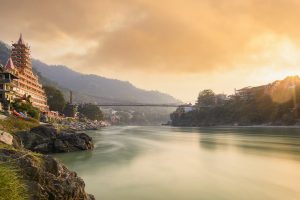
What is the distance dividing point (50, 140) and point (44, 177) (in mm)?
27049

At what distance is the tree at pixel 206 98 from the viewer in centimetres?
18675

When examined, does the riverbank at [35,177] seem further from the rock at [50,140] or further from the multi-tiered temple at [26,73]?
the multi-tiered temple at [26,73]

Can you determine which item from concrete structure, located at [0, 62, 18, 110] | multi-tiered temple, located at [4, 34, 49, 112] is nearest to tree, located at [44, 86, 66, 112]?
multi-tiered temple, located at [4, 34, 49, 112]

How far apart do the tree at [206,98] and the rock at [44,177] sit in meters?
179

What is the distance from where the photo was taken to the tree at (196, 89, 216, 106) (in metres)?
187

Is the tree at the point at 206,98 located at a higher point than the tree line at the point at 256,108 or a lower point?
higher

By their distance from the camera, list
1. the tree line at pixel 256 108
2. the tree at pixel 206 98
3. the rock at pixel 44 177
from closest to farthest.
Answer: the rock at pixel 44 177, the tree line at pixel 256 108, the tree at pixel 206 98

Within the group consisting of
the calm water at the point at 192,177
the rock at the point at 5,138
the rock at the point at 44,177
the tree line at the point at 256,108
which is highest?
the tree line at the point at 256,108

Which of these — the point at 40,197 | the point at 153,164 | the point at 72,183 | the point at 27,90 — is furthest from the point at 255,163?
the point at 27,90

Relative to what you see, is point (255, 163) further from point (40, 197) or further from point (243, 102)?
point (243, 102)

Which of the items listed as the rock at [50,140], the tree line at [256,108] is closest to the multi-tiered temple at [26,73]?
the rock at [50,140]

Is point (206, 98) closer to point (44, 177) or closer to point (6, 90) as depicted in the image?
point (6, 90)

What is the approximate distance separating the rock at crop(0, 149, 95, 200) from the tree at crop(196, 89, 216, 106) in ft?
587

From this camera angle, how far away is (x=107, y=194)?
17.3 metres
